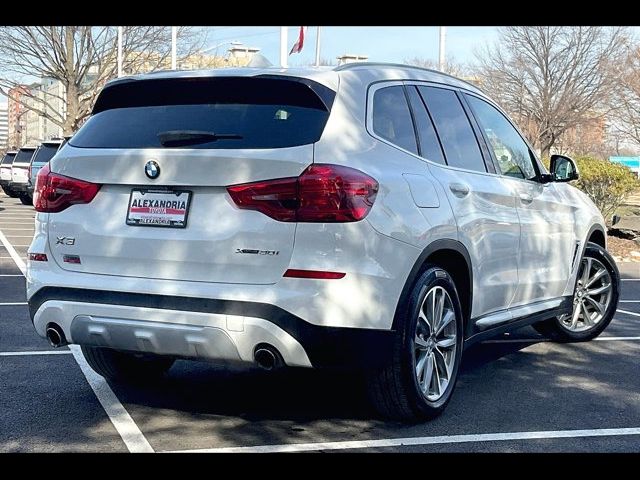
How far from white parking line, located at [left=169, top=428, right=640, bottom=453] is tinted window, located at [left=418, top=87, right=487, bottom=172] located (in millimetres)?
1592

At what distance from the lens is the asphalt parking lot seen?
436 cm

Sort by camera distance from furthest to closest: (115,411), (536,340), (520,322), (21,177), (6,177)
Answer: (6,177), (21,177), (536,340), (520,322), (115,411)

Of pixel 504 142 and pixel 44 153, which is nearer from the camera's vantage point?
pixel 504 142

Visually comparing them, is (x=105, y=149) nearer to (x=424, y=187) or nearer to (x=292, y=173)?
(x=292, y=173)

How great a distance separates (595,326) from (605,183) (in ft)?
32.9

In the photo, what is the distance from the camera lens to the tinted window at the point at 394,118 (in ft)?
15.2

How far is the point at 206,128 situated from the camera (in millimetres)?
4379

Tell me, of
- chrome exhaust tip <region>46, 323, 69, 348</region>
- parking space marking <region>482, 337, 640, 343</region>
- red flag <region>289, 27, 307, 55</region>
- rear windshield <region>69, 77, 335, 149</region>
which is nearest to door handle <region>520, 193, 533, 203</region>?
parking space marking <region>482, 337, 640, 343</region>

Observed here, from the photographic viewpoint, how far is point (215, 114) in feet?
14.5

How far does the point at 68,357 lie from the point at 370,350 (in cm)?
285

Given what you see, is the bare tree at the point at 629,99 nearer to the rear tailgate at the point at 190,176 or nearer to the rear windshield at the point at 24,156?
the rear windshield at the point at 24,156

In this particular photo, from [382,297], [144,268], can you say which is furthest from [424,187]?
[144,268]

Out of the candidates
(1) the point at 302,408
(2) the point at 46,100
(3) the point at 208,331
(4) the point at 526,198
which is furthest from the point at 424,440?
(2) the point at 46,100

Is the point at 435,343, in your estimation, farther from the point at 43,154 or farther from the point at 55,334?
the point at 43,154
